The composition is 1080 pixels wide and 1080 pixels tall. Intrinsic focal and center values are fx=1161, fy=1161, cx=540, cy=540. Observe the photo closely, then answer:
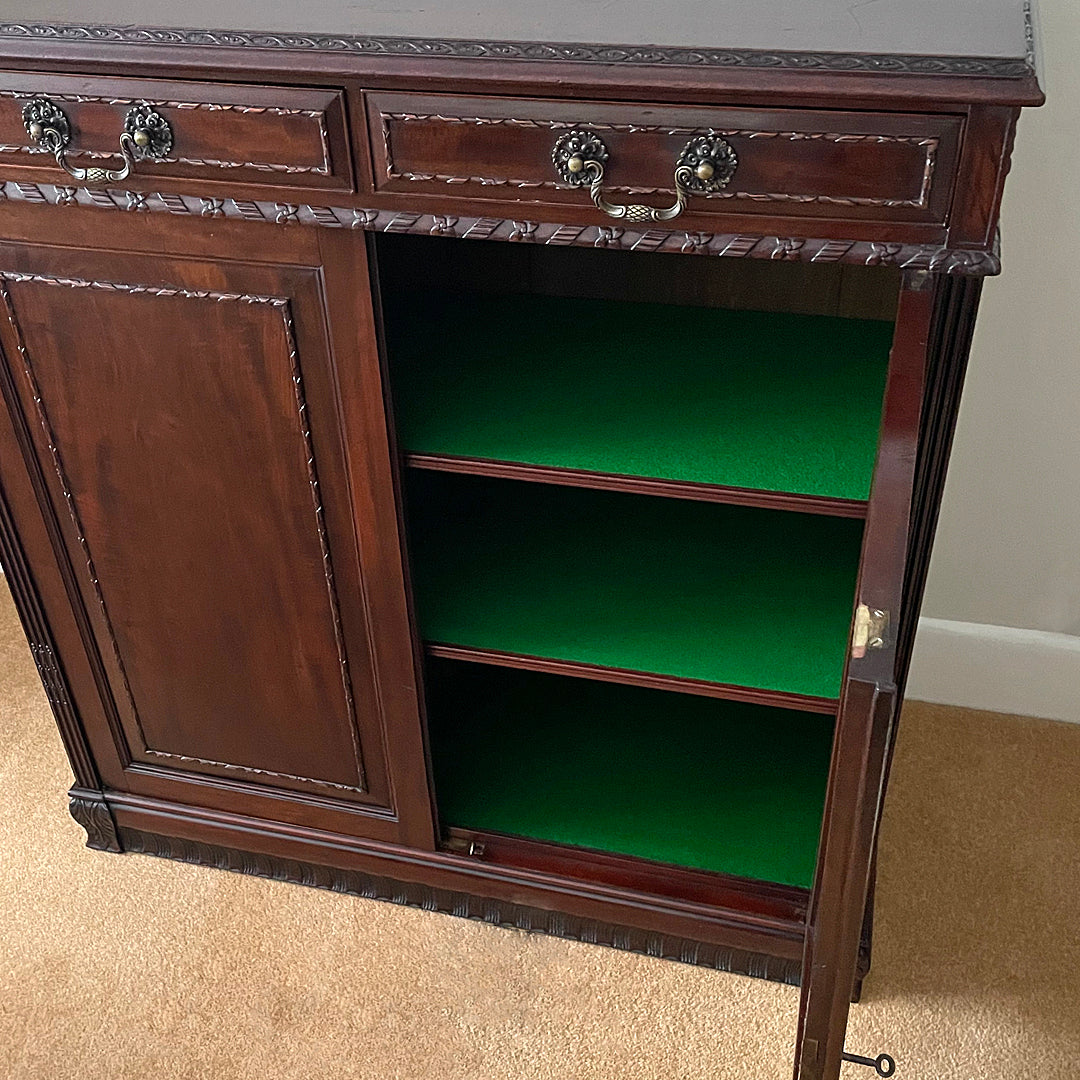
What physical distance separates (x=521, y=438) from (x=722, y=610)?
0.28 m

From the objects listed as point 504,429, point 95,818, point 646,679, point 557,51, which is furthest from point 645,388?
point 95,818

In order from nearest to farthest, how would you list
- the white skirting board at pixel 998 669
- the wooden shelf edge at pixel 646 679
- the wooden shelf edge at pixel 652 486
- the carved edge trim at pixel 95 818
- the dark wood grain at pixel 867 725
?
1. the dark wood grain at pixel 867 725
2. the wooden shelf edge at pixel 652 486
3. the wooden shelf edge at pixel 646 679
4. the carved edge trim at pixel 95 818
5. the white skirting board at pixel 998 669

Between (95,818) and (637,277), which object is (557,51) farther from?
(95,818)

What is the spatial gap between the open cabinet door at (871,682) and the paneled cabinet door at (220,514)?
414 mm

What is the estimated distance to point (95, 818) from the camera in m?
1.38

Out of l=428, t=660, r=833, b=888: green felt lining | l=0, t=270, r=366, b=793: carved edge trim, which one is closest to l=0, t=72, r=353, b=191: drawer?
l=0, t=270, r=366, b=793: carved edge trim

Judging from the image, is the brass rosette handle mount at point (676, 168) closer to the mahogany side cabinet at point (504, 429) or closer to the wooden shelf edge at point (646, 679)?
the mahogany side cabinet at point (504, 429)

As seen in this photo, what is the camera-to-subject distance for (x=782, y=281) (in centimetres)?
121

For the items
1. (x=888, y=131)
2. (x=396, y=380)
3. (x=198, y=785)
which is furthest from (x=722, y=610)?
(x=198, y=785)

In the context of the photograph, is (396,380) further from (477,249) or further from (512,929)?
(512,929)

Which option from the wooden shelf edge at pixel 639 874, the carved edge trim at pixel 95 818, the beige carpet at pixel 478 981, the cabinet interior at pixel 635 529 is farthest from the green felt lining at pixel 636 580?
the carved edge trim at pixel 95 818

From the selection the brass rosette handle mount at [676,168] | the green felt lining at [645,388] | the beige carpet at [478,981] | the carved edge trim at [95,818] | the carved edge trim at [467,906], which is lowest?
the beige carpet at [478,981]

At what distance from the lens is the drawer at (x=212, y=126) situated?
2.70 ft

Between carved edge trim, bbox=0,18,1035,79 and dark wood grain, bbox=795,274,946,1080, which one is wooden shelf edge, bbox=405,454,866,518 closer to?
dark wood grain, bbox=795,274,946,1080
